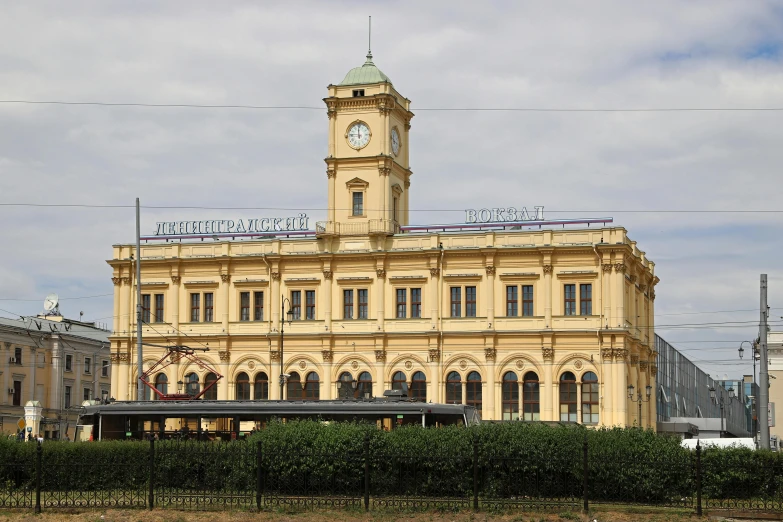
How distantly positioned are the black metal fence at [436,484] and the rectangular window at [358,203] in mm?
45757

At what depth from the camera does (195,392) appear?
72.6 m

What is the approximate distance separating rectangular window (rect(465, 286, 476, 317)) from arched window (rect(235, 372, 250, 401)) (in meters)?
15.4

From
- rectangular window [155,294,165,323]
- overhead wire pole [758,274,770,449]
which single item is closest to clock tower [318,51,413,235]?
rectangular window [155,294,165,323]

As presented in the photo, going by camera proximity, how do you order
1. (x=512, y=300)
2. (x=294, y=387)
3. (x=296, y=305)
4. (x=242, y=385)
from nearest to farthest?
1. (x=512, y=300)
2. (x=294, y=387)
3. (x=296, y=305)
4. (x=242, y=385)

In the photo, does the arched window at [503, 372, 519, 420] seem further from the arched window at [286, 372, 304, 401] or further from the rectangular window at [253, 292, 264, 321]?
the rectangular window at [253, 292, 264, 321]

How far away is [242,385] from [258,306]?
5.36 m

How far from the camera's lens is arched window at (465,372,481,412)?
6869cm

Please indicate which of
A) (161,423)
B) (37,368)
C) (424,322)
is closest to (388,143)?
(424,322)

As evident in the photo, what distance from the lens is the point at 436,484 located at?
1073 inches

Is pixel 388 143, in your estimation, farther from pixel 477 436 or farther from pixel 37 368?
pixel 477 436

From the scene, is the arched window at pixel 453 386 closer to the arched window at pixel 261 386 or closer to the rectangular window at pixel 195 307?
the arched window at pixel 261 386

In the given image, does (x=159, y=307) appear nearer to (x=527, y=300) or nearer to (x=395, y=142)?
(x=395, y=142)

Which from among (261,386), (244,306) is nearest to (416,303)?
(261,386)

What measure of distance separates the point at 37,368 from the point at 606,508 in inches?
2993
